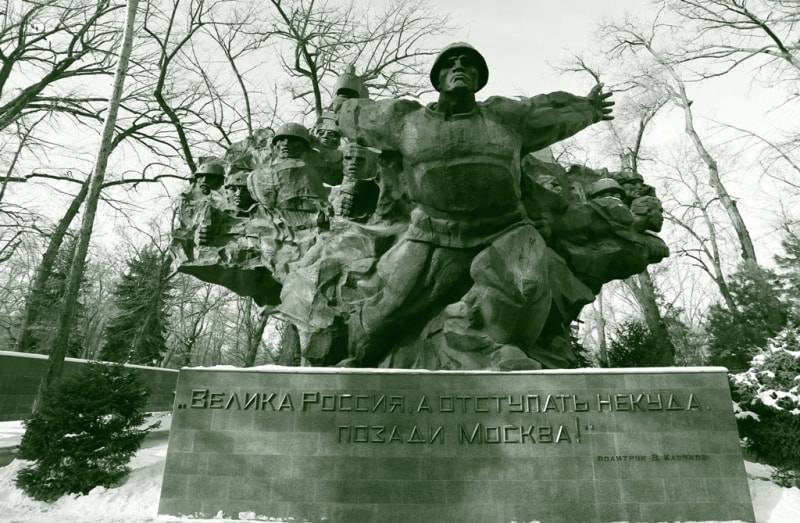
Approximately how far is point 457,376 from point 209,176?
297 inches

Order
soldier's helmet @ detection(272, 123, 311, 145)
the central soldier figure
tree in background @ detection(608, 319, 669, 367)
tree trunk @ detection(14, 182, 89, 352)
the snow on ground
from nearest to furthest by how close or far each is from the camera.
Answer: the snow on ground, the central soldier figure, soldier's helmet @ detection(272, 123, 311, 145), tree in background @ detection(608, 319, 669, 367), tree trunk @ detection(14, 182, 89, 352)

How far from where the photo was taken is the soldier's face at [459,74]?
22.9 feet

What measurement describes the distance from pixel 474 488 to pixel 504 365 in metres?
1.43

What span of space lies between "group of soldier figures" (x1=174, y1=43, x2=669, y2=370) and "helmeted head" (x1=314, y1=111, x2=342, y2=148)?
2347mm

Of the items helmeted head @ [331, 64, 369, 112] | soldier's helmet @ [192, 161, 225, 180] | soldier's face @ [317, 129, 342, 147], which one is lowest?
soldier's helmet @ [192, 161, 225, 180]

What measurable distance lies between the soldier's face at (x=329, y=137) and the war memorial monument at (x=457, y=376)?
153 inches

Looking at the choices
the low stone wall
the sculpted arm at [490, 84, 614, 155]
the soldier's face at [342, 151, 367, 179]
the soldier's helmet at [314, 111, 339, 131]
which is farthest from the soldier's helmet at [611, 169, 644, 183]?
the low stone wall

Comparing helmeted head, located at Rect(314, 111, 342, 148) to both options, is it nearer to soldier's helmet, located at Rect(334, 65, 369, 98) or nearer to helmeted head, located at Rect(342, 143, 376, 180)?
soldier's helmet, located at Rect(334, 65, 369, 98)

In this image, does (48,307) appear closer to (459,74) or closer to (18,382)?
(18,382)

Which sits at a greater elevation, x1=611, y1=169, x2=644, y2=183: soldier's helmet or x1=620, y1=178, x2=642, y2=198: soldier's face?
x1=611, y1=169, x2=644, y2=183: soldier's helmet

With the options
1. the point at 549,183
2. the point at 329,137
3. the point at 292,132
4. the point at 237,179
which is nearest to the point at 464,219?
the point at 549,183

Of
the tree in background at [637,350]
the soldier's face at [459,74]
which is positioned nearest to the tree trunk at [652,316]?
the tree in background at [637,350]

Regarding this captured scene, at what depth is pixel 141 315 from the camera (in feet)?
74.3

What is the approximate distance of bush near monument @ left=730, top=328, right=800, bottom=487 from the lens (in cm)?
704
